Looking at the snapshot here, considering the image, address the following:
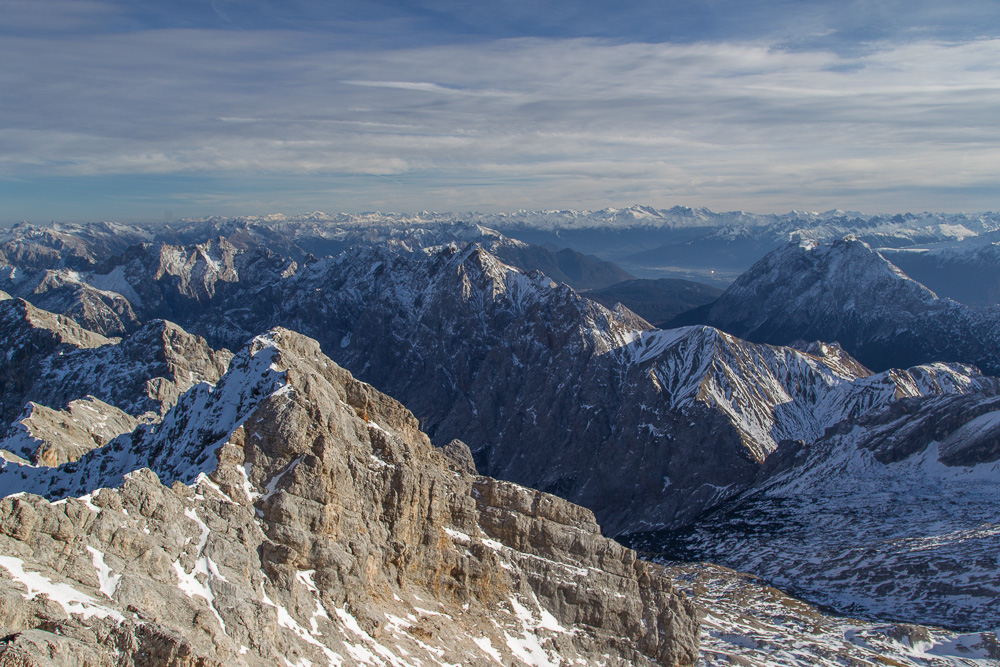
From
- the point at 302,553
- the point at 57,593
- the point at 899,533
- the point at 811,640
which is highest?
the point at 57,593

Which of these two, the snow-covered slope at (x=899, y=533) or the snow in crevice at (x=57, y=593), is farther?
the snow-covered slope at (x=899, y=533)

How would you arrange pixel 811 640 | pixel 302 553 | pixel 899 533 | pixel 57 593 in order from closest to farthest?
pixel 57 593
pixel 302 553
pixel 811 640
pixel 899 533

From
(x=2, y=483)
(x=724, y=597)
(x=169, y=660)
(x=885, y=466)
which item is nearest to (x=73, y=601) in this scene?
(x=169, y=660)

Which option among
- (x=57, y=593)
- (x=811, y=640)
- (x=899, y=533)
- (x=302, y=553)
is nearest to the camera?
(x=57, y=593)

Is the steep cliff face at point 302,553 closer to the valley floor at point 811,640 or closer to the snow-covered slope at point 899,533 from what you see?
the valley floor at point 811,640

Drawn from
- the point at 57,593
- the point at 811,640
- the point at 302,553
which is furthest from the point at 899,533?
the point at 57,593

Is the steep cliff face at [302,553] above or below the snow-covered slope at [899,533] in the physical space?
above

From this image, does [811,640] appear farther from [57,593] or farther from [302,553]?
[57,593]

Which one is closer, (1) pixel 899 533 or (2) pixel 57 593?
(2) pixel 57 593

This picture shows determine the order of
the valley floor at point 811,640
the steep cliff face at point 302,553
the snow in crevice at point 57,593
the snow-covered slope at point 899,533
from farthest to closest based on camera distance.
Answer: the snow-covered slope at point 899,533
the valley floor at point 811,640
the steep cliff face at point 302,553
the snow in crevice at point 57,593

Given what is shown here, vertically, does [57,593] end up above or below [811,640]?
above

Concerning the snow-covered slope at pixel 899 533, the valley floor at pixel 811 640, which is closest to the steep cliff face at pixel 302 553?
the valley floor at pixel 811 640
